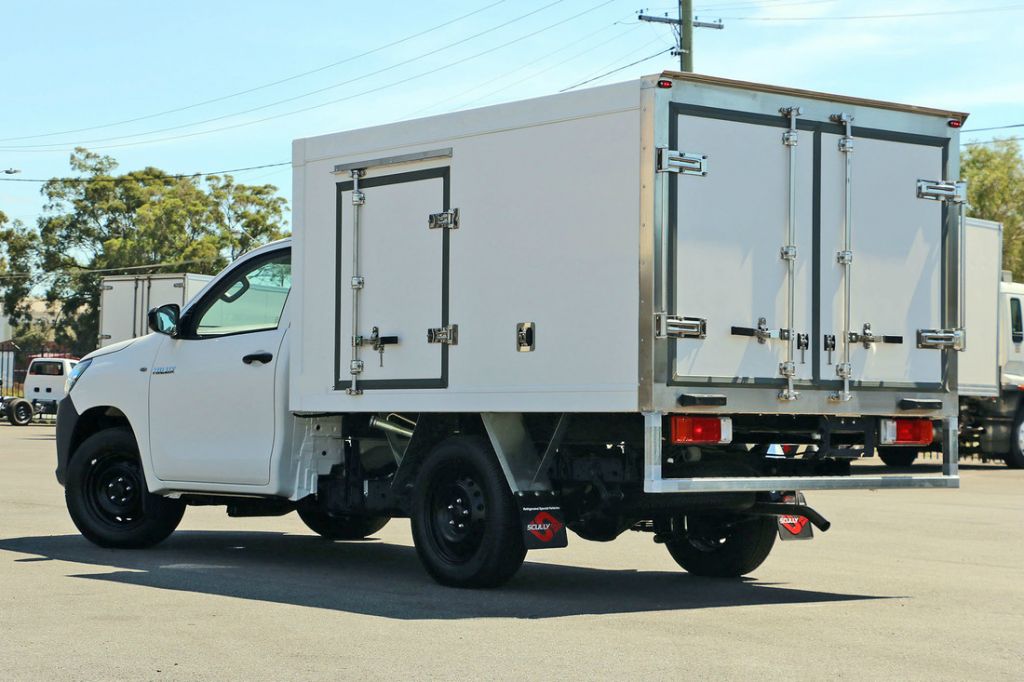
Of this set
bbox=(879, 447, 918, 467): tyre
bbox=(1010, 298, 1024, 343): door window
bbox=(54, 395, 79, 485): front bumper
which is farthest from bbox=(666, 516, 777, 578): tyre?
bbox=(1010, 298, 1024, 343): door window

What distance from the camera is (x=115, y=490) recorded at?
476 inches

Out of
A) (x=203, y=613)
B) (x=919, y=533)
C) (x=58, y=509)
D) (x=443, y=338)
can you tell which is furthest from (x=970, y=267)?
(x=203, y=613)

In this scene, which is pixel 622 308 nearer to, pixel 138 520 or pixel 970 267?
pixel 138 520

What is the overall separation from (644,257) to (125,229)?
219 ft

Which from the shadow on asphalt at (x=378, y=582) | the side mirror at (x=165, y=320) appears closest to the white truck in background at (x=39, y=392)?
the shadow on asphalt at (x=378, y=582)

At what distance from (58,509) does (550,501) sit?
7.82 meters

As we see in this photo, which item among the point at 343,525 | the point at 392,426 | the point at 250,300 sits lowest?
the point at 343,525

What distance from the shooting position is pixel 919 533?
1436 cm

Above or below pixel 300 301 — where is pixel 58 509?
below

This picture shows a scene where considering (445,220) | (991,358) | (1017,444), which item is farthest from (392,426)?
(1017,444)

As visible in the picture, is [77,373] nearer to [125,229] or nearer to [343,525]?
[343,525]

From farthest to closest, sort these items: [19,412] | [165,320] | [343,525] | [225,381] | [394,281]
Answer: [19,412] → [343,525] → [165,320] → [225,381] → [394,281]

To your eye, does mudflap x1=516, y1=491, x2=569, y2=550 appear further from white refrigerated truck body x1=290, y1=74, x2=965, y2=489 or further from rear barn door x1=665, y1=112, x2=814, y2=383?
rear barn door x1=665, y1=112, x2=814, y2=383

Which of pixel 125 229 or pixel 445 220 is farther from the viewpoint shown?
pixel 125 229
